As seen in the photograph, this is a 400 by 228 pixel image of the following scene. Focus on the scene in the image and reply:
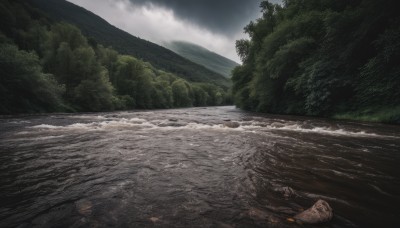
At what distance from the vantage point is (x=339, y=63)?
21.3m

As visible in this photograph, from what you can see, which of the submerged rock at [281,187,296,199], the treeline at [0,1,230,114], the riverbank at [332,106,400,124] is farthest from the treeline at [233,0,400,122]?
the treeline at [0,1,230,114]

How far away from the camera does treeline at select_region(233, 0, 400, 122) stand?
17.2 metres

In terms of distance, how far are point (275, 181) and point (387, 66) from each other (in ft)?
58.5

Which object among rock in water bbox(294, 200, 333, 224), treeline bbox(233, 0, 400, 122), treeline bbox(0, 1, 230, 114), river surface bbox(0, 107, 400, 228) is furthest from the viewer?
treeline bbox(0, 1, 230, 114)

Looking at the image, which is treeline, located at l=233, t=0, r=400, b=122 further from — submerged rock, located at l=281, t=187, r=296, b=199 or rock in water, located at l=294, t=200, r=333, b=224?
rock in water, located at l=294, t=200, r=333, b=224

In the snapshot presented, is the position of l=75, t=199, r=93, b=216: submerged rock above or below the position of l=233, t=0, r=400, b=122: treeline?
below

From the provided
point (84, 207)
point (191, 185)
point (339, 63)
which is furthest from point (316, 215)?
point (339, 63)

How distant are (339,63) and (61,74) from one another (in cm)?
3843

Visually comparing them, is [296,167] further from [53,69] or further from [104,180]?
[53,69]

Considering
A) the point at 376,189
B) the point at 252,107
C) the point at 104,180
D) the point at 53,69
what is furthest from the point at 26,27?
the point at 376,189

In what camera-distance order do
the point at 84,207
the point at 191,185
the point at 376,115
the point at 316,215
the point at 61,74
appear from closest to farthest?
the point at 316,215 < the point at 84,207 < the point at 191,185 < the point at 376,115 < the point at 61,74

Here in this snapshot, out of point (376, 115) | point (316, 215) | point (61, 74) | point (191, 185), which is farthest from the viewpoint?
point (61, 74)

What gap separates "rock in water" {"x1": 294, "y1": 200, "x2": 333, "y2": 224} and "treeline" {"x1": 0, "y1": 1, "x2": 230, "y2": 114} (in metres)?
28.5

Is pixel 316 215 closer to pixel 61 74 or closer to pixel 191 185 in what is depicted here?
pixel 191 185
